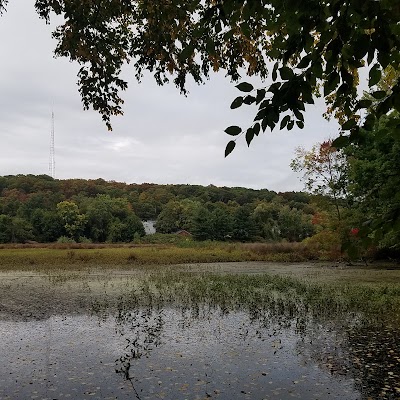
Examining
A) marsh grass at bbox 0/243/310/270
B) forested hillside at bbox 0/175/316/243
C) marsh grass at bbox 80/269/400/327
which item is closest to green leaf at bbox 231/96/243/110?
marsh grass at bbox 80/269/400/327

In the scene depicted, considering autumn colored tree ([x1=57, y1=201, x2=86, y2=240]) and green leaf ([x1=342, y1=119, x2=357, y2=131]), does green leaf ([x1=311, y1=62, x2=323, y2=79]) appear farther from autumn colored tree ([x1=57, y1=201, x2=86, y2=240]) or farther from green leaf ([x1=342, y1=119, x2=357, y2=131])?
autumn colored tree ([x1=57, y1=201, x2=86, y2=240])

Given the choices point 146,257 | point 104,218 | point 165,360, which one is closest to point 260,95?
point 165,360

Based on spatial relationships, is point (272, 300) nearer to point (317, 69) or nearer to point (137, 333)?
point (137, 333)

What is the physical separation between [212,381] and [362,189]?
21.1 metres

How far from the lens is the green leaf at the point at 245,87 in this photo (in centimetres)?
185

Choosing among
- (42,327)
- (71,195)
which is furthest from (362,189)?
(71,195)

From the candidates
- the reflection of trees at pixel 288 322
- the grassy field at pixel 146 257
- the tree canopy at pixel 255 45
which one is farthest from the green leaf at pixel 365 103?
the grassy field at pixel 146 257

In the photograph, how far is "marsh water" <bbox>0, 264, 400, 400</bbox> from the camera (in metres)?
5.71

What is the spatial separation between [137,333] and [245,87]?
7792 mm

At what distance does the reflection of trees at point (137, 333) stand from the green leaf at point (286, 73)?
4850 millimetres

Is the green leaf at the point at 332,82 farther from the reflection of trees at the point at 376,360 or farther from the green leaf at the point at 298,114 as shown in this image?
the reflection of trees at the point at 376,360

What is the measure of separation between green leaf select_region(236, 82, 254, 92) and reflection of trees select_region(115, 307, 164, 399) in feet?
15.6

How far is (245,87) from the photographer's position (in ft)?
6.07

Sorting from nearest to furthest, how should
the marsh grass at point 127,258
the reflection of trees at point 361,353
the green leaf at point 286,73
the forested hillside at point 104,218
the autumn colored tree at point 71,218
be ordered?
1. the green leaf at point 286,73
2. the reflection of trees at point 361,353
3. the marsh grass at point 127,258
4. the forested hillside at point 104,218
5. the autumn colored tree at point 71,218
